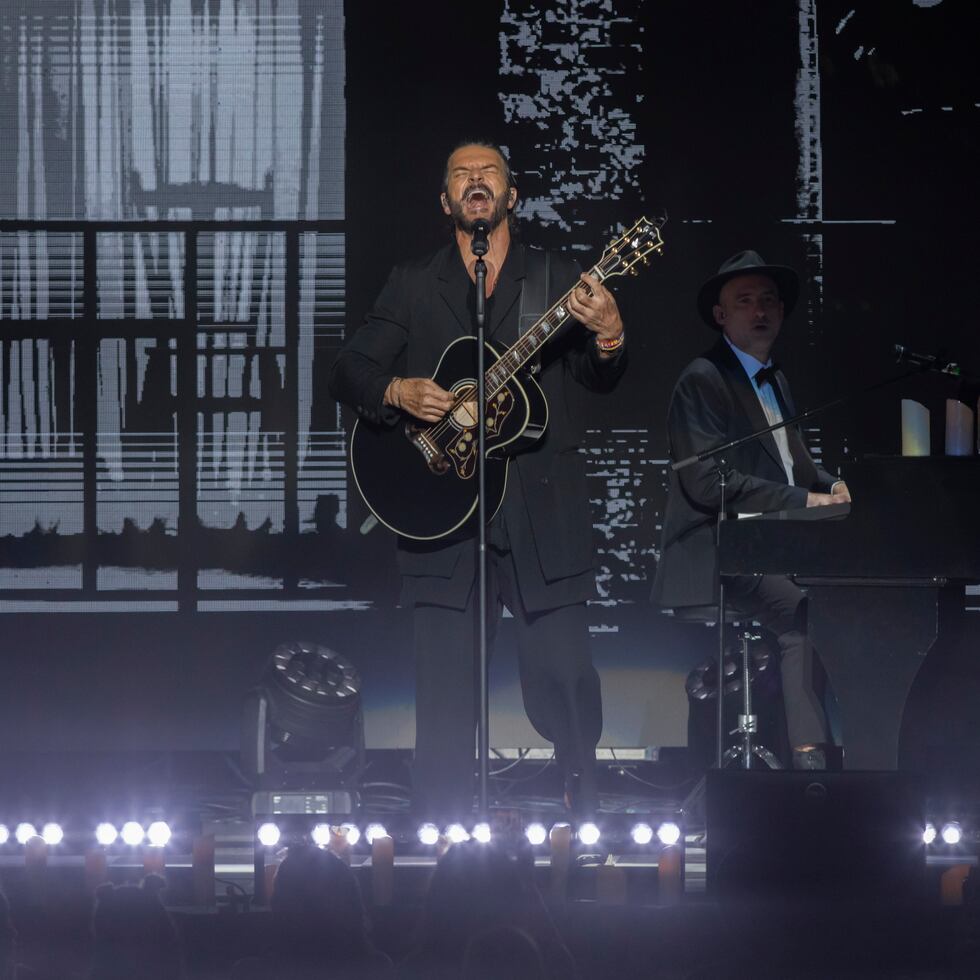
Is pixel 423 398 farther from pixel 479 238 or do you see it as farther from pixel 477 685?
pixel 477 685

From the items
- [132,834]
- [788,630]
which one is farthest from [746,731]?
[132,834]

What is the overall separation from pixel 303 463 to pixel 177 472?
0.42m

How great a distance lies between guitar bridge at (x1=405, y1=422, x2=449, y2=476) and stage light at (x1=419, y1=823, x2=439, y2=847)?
88cm

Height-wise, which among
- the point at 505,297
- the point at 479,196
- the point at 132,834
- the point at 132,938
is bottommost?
the point at 132,834

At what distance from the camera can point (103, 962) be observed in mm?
2469

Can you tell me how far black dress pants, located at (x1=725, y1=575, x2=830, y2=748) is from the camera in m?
4.62

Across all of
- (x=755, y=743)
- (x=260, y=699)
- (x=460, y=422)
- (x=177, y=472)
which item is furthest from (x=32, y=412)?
(x=755, y=743)

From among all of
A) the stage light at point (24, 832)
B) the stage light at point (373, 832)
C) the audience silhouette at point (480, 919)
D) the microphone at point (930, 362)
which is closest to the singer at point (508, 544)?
the stage light at point (373, 832)

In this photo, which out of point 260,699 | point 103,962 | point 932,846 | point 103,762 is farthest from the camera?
point 103,762

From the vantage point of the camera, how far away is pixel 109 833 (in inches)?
147

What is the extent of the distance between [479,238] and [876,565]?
3.93 ft

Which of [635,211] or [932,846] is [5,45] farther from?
[932,846]

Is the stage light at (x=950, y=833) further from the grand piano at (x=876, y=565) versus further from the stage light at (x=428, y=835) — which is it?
the stage light at (x=428, y=835)

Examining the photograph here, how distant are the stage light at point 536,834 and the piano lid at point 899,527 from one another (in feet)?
2.76
